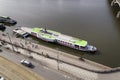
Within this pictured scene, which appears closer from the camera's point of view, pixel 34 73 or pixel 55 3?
pixel 34 73

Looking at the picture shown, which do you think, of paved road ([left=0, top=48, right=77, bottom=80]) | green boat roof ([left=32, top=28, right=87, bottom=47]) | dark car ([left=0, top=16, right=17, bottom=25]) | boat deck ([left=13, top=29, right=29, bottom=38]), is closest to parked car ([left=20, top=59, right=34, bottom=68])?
paved road ([left=0, top=48, right=77, bottom=80])

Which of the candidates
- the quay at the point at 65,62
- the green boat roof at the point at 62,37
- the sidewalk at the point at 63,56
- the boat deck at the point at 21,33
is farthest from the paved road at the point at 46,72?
the boat deck at the point at 21,33

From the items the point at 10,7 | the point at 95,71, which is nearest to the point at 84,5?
the point at 10,7

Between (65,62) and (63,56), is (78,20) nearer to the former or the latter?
(63,56)

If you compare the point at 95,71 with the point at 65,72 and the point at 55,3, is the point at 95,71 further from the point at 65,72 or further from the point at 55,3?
the point at 55,3

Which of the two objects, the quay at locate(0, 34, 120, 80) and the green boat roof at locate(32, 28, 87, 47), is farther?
the green boat roof at locate(32, 28, 87, 47)

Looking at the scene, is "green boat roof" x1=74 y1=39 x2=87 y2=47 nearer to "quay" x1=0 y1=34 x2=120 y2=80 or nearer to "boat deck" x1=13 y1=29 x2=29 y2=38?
"quay" x1=0 y1=34 x2=120 y2=80
